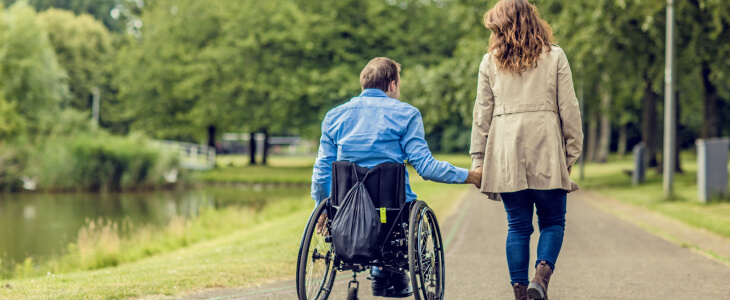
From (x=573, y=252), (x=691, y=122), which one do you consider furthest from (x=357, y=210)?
(x=691, y=122)

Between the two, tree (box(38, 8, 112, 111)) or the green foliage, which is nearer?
the green foliage

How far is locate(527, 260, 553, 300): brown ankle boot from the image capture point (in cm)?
425

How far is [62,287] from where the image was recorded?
5887mm

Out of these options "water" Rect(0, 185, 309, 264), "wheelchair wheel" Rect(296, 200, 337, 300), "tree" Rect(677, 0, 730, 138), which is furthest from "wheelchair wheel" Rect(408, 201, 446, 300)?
"tree" Rect(677, 0, 730, 138)

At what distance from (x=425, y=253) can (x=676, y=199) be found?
14231 millimetres

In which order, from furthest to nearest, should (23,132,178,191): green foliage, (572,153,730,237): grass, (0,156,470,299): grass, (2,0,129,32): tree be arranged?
(2,0,129,32): tree → (23,132,178,191): green foliage → (572,153,730,237): grass → (0,156,470,299): grass

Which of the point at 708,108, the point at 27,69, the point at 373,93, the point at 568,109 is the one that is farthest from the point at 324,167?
the point at 27,69

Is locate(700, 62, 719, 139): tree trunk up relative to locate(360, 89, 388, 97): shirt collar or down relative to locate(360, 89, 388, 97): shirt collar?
up

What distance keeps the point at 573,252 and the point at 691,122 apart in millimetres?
47752

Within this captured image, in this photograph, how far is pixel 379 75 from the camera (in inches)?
184

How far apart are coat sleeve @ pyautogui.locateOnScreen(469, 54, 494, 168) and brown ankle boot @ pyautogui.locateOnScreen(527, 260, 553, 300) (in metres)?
0.69

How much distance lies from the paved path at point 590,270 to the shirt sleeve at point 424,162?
1672mm

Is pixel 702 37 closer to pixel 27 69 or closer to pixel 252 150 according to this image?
pixel 252 150

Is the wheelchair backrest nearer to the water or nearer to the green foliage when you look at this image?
the water
